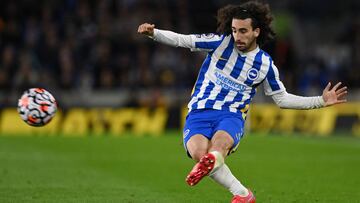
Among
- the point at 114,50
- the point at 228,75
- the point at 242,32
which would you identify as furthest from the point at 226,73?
the point at 114,50

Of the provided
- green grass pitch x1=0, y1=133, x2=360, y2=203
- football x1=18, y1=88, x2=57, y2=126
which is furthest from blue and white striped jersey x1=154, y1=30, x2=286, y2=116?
football x1=18, y1=88, x2=57, y2=126

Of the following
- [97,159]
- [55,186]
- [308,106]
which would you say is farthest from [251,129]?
[308,106]

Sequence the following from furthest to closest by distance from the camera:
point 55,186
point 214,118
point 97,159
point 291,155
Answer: point 291,155 < point 97,159 < point 55,186 < point 214,118

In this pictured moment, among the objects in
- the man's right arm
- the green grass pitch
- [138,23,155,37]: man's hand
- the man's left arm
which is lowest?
the green grass pitch

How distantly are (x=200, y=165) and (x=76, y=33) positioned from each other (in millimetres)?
17296

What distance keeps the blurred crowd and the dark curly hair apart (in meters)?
14.5

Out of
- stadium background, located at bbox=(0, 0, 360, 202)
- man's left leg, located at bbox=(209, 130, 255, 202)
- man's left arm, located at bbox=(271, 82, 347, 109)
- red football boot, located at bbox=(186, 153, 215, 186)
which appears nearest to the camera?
red football boot, located at bbox=(186, 153, 215, 186)

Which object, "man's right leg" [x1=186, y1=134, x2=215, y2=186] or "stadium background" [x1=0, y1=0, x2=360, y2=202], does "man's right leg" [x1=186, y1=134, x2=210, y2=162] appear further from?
"stadium background" [x1=0, y1=0, x2=360, y2=202]

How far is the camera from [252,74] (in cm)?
807

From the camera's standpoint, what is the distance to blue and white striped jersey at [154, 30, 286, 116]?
8.00 meters

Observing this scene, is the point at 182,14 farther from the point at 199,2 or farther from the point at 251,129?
the point at 251,129

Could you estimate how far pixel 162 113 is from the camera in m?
23.2

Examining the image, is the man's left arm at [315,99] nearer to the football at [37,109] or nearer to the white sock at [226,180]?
the white sock at [226,180]

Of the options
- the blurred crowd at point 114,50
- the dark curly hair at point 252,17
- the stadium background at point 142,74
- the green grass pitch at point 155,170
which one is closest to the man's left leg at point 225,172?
the green grass pitch at point 155,170
